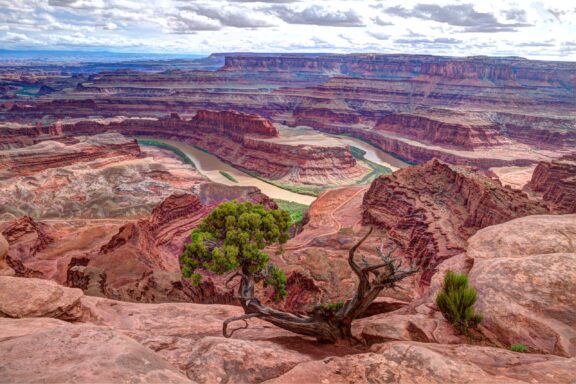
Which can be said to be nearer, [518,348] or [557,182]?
[518,348]

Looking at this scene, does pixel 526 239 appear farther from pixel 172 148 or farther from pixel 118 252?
pixel 172 148

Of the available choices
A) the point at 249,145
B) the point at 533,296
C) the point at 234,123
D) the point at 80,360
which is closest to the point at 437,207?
the point at 533,296

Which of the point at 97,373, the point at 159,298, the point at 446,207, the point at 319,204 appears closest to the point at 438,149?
the point at 319,204

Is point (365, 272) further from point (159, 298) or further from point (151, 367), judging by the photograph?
point (159, 298)

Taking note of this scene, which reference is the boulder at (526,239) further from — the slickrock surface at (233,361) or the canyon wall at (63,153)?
the canyon wall at (63,153)

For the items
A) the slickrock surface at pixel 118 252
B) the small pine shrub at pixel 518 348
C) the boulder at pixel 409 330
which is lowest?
the slickrock surface at pixel 118 252

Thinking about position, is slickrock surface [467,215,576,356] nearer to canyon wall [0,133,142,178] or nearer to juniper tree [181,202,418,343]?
juniper tree [181,202,418,343]

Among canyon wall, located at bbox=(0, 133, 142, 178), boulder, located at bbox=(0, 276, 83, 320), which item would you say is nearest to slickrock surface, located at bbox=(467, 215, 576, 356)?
boulder, located at bbox=(0, 276, 83, 320)

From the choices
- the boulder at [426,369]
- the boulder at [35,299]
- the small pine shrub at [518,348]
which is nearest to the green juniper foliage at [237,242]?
the boulder at [35,299]
